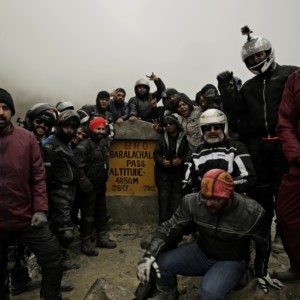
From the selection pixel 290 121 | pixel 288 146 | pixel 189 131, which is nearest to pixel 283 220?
pixel 288 146

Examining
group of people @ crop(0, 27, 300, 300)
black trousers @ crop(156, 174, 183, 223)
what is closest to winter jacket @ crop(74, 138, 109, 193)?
group of people @ crop(0, 27, 300, 300)

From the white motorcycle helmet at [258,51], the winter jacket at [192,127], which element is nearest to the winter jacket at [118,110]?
the winter jacket at [192,127]

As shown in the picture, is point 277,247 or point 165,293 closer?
point 165,293

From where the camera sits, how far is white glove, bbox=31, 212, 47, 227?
3.86 meters

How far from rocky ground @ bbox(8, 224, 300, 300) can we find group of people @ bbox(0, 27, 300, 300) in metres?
0.14

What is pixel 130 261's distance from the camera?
238 inches

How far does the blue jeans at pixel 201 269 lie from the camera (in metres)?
3.58

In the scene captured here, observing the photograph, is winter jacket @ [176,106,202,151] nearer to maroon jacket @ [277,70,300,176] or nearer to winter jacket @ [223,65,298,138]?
winter jacket @ [223,65,298,138]

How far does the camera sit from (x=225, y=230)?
3.75m

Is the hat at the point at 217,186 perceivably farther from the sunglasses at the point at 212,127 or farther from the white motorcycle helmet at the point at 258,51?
the white motorcycle helmet at the point at 258,51

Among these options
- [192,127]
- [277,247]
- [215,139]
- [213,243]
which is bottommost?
[277,247]

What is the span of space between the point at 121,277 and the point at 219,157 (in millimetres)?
2053

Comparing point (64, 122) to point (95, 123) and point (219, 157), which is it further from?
point (219, 157)

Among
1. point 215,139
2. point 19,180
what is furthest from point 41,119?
point 215,139
